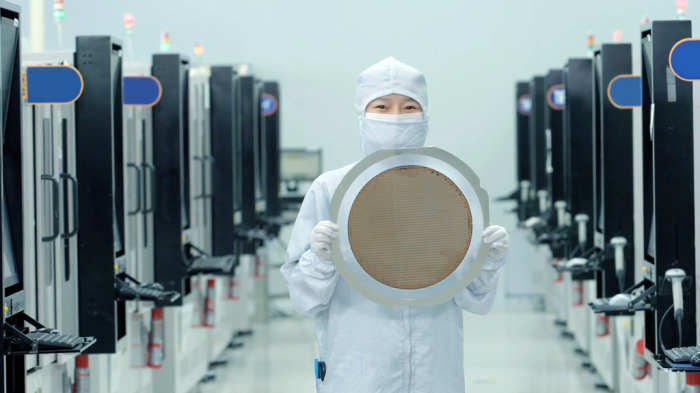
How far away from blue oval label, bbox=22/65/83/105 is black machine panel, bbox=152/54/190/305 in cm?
132

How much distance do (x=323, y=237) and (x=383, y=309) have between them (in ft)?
1.02

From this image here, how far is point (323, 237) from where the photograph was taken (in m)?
1.82

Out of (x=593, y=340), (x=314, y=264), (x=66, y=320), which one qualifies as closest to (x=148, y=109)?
(x=66, y=320)

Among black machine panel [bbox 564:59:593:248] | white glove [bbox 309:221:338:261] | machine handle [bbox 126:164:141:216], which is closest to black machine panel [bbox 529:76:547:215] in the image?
black machine panel [bbox 564:59:593:248]

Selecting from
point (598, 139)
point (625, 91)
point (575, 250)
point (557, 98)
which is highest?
point (557, 98)

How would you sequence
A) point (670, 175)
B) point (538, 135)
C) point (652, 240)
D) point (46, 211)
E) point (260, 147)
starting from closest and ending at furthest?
point (670, 175) → point (652, 240) → point (46, 211) → point (260, 147) → point (538, 135)

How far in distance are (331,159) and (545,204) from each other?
287 centimetres

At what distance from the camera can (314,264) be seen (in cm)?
193

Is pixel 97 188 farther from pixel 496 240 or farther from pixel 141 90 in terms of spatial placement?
pixel 496 240

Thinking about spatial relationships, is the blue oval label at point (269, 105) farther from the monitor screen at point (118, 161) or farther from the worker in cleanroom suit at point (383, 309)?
the worker in cleanroom suit at point (383, 309)

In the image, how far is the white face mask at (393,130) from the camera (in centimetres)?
197

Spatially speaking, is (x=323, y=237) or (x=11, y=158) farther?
(x=11, y=158)

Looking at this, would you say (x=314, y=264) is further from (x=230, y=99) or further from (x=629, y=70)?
(x=230, y=99)

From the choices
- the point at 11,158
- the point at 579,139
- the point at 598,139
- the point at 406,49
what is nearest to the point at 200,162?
the point at 579,139
